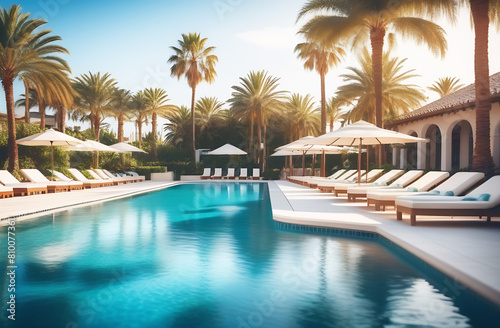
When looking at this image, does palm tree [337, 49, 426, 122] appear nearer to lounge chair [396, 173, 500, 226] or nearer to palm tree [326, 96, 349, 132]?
palm tree [326, 96, 349, 132]

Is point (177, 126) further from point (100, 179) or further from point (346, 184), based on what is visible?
point (346, 184)

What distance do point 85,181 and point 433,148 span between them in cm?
2054

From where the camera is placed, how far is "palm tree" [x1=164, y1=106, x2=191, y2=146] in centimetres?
4356

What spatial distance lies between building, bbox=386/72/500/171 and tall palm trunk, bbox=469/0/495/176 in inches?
129

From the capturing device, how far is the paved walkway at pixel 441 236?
4602 millimetres

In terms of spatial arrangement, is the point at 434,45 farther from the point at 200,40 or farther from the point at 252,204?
the point at 200,40

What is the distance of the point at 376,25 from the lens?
17.8 meters

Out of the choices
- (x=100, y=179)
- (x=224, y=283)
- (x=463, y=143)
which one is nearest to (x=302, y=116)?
(x=463, y=143)

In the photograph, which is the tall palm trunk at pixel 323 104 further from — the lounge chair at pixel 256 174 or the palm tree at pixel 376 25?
the palm tree at pixel 376 25

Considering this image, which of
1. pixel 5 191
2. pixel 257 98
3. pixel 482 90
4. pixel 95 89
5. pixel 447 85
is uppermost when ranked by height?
pixel 447 85

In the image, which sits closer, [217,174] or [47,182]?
[47,182]

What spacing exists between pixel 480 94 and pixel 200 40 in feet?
86.9

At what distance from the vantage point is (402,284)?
502 cm

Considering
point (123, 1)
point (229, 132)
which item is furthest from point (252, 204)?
point (229, 132)
